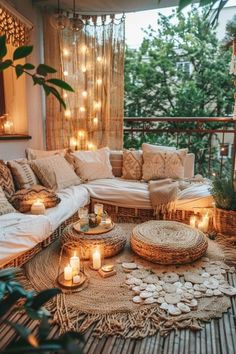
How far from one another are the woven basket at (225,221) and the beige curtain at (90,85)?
1.65 meters

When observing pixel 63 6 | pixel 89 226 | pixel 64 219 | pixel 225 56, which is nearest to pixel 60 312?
pixel 89 226

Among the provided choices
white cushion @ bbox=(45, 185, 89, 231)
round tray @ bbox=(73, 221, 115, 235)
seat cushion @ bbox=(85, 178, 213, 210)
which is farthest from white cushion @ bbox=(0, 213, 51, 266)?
seat cushion @ bbox=(85, 178, 213, 210)

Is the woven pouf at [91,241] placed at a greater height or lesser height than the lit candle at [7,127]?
lesser

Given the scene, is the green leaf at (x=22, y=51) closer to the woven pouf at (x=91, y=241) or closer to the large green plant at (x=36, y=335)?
the large green plant at (x=36, y=335)

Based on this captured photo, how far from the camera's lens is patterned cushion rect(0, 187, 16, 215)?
2027mm

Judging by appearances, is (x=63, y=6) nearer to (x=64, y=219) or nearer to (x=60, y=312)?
(x=64, y=219)

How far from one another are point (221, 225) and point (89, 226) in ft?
4.02

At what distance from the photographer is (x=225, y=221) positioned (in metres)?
2.45

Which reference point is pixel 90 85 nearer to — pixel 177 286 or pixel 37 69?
pixel 177 286

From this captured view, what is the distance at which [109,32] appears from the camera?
3.42 m

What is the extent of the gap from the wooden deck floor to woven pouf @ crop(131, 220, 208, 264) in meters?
0.54

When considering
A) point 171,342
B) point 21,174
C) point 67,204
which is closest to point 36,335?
point 171,342

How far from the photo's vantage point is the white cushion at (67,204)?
2131 millimetres

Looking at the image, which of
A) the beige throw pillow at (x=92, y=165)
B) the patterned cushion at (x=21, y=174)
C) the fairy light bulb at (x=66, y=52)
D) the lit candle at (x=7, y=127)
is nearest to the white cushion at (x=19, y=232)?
the patterned cushion at (x=21, y=174)
